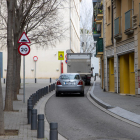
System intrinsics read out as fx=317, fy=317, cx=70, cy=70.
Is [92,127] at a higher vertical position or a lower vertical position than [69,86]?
lower

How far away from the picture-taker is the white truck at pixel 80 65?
31.4 m

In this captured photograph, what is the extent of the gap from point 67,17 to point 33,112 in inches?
1614

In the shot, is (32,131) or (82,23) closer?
(32,131)

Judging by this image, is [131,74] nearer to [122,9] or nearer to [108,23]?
[122,9]

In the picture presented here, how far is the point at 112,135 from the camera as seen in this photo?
24.2ft

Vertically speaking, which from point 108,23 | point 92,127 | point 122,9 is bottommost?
point 92,127

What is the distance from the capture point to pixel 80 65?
103ft

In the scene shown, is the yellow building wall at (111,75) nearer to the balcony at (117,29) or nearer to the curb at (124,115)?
the balcony at (117,29)

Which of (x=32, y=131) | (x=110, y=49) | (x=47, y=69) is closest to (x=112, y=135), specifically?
(x=32, y=131)

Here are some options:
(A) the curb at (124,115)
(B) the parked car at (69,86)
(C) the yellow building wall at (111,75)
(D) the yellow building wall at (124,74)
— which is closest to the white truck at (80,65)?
(C) the yellow building wall at (111,75)

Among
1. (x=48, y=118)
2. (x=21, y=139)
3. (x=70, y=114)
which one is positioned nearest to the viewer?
(x=21, y=139)

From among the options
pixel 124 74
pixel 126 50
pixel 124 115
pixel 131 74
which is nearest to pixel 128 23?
pixel 126 50

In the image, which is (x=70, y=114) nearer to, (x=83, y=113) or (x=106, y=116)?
(x=83, y=113)

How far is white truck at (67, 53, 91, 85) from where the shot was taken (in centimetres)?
3138
